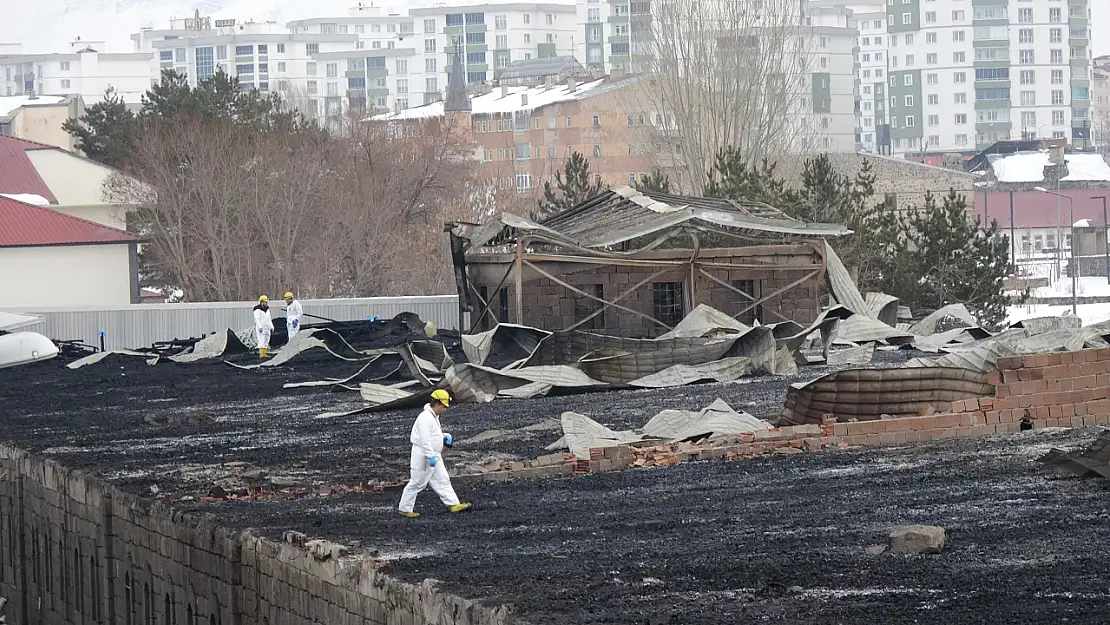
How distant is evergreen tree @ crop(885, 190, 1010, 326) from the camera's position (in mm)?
45938

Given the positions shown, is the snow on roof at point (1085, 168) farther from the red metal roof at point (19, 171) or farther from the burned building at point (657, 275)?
the burned building at point (657, 275)

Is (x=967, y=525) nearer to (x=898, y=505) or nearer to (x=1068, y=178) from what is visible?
(x=898, y=505)

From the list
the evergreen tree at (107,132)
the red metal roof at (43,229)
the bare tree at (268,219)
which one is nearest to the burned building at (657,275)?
the red metal roof at (43,229)

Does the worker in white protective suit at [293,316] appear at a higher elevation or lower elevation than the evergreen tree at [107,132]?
lower

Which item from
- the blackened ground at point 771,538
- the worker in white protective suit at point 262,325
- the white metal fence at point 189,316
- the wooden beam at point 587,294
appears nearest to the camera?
the blackened ground at point 771,538

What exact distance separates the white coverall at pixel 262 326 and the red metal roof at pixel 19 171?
30906 mm

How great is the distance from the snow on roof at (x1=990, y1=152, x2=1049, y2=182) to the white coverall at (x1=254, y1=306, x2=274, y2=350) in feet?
306

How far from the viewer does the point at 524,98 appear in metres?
132

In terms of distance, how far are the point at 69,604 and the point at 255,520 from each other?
22.6ft

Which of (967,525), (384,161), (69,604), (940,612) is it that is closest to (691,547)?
(967,525)

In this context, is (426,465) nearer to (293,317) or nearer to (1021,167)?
(293,317)

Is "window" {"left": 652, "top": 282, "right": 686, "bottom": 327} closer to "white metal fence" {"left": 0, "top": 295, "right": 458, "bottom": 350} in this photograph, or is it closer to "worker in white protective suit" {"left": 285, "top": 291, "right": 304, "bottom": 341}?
"worker in white protective suit" {"left": 285, "top": 291, "right": 304, "bottom": 341}

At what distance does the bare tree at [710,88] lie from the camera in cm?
6250

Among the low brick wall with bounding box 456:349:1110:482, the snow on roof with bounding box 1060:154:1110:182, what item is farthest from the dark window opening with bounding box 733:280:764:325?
the snow on roof with bounding box 1060:154:1110:182
